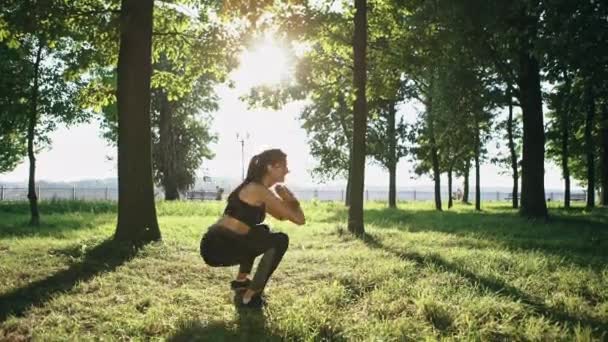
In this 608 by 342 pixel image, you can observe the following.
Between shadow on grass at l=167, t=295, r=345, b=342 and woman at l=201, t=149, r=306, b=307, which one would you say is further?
woman at l=201, t=149, r=306, b=307

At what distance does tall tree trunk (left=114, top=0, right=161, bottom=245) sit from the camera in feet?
35.2

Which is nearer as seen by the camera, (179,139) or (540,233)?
(540,233)

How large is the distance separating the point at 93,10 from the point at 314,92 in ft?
20.6

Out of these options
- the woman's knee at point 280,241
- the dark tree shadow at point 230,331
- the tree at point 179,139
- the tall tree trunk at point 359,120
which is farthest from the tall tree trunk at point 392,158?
the dark tree shadow at point 230,331

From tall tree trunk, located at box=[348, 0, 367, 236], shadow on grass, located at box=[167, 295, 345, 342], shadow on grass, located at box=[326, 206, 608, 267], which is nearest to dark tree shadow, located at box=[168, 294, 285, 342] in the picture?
shadow on grass, located at box=[167, 295, 345, 342]

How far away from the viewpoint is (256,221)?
5984mm

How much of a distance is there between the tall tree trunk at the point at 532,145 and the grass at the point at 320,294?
8.56m

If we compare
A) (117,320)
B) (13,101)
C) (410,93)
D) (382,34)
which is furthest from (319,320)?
(410,93)

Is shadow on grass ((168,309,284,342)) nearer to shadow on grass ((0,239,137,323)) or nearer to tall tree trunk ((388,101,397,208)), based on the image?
shadow on grass ((0,239,137,323))

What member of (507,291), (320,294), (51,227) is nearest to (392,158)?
(51,227)

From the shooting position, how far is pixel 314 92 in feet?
51.3

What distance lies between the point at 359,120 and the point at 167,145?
77.9ft

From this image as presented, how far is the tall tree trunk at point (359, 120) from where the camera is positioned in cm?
1406

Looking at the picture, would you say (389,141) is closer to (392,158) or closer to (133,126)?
(392,158)
